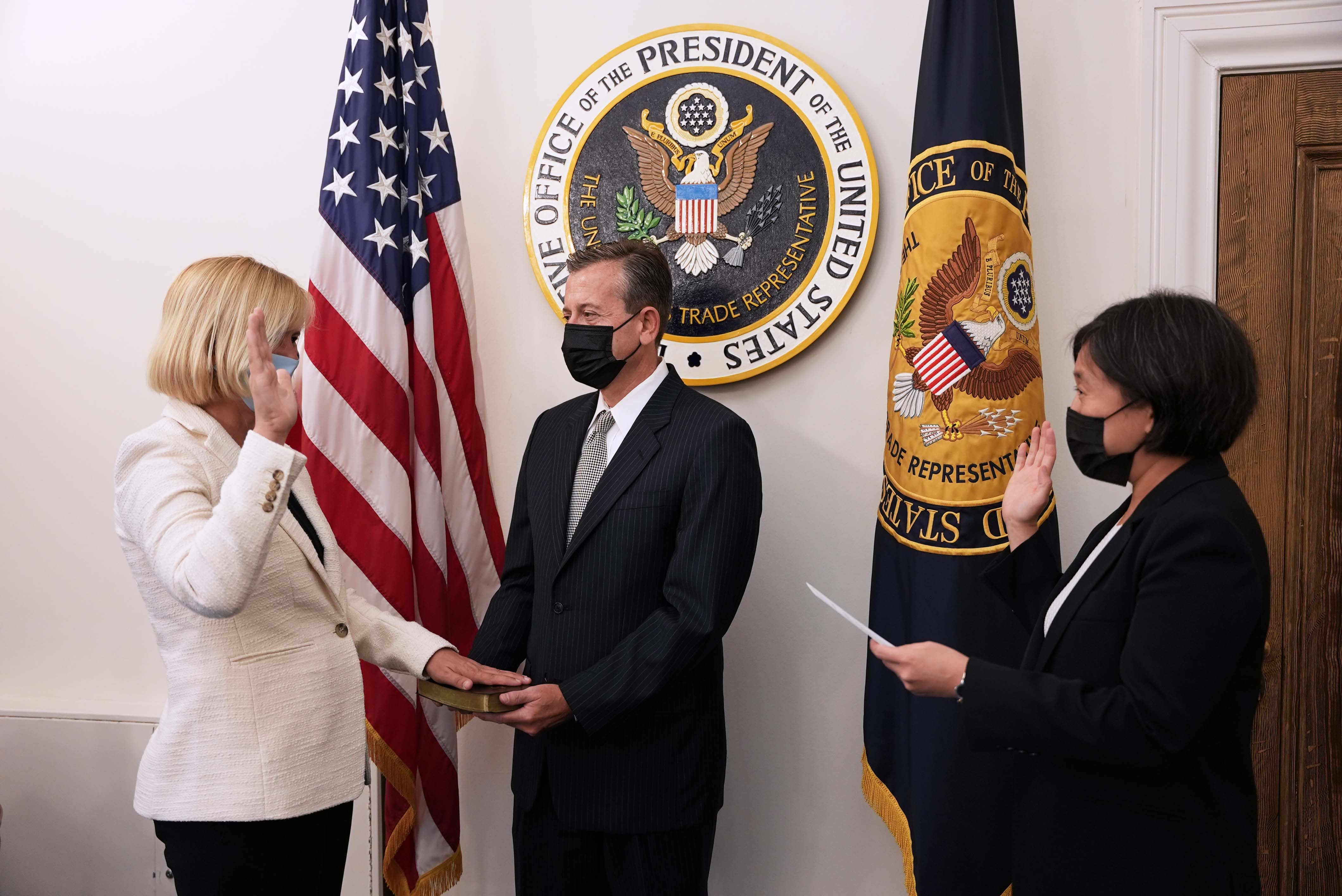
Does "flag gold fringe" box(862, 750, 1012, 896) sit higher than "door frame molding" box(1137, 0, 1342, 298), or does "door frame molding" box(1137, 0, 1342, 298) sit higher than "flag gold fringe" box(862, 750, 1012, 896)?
"door frame molding" box(1137, 0, 1342, 298)

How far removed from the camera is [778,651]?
243 centimetres

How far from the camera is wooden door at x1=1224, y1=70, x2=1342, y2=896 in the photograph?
7.27 feet

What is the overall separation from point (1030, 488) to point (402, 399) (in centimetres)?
141

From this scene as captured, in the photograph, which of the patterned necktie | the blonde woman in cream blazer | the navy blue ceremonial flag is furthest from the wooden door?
the blonde woman in cream blazer

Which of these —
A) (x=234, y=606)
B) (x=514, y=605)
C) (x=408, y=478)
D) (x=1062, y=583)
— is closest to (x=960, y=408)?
(x=1062, y=583)

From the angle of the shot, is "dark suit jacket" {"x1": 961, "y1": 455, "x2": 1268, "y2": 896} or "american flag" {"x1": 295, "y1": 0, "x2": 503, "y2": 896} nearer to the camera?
"dark suit jacket" {"x1": 961, "y1": 455, "x2": 1268, "y2": 896}

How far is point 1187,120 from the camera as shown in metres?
2.22

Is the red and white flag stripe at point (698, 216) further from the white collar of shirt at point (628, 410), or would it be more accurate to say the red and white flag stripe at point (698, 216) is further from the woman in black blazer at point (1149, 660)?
the woman in black blazer at point (1149, 660)

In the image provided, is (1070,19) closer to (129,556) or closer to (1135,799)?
(1135,799)

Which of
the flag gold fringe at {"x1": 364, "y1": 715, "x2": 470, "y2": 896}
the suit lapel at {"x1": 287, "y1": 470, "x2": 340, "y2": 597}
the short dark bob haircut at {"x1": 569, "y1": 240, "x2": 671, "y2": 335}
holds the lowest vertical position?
the flag gold fringe at {"x1": 364, "y1": 715, "x2": 470, "y2": 896}

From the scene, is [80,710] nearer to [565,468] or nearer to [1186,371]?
[565,468]

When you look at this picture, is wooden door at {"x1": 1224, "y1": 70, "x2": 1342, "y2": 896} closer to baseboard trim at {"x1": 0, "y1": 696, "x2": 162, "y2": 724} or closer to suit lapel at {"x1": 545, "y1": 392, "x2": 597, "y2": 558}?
suit lapel at {"x1": 545, "y1": 392, "x2": 597, "y2": 558}

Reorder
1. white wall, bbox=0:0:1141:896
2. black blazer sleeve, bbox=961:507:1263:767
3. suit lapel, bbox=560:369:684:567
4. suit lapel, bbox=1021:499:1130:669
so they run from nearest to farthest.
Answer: black blazer sleeve, bbox=961:507:1263:767 → suit lapel, bbox=1021:499:1130:669 → suit lapel, bbox=560:369:684:567 → white wall, bbox=0:0:1141:896

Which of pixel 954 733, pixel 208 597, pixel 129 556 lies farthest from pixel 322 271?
pixel 954 733
